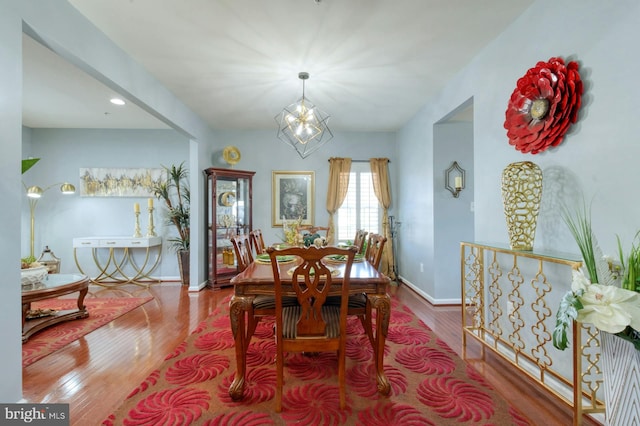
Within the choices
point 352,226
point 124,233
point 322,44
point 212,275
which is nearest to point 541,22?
point 322,44

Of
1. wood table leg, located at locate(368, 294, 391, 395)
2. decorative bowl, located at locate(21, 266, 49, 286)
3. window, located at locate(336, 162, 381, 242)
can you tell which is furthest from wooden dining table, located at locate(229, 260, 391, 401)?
window, located at locate(336, 162, 381, 242)

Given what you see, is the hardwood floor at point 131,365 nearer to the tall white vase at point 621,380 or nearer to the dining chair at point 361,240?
the tall white vase at point 621,380

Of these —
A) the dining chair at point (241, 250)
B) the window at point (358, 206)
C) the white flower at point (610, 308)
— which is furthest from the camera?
the window at point (358, 206)

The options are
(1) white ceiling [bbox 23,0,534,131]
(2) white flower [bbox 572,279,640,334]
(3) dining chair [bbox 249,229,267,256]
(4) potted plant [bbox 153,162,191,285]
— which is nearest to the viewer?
(2) white flower [bbox 572,279,640,334]

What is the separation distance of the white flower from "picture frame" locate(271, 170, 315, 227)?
4.20 metres

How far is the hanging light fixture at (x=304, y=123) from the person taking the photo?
2967mm

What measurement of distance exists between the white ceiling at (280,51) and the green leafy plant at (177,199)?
1.15 m

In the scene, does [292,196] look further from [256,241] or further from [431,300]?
[431,300]

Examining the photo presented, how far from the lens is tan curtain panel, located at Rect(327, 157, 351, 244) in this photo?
16.8 ft

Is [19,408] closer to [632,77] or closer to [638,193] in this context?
[638,193]

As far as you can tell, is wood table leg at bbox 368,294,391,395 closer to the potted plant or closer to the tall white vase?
→ the tall white vase

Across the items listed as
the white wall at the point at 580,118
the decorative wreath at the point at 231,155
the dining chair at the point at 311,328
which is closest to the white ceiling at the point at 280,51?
the white wall at the point at 580,118

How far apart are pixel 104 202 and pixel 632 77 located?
6505mm

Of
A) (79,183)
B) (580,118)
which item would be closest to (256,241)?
(580,118)
